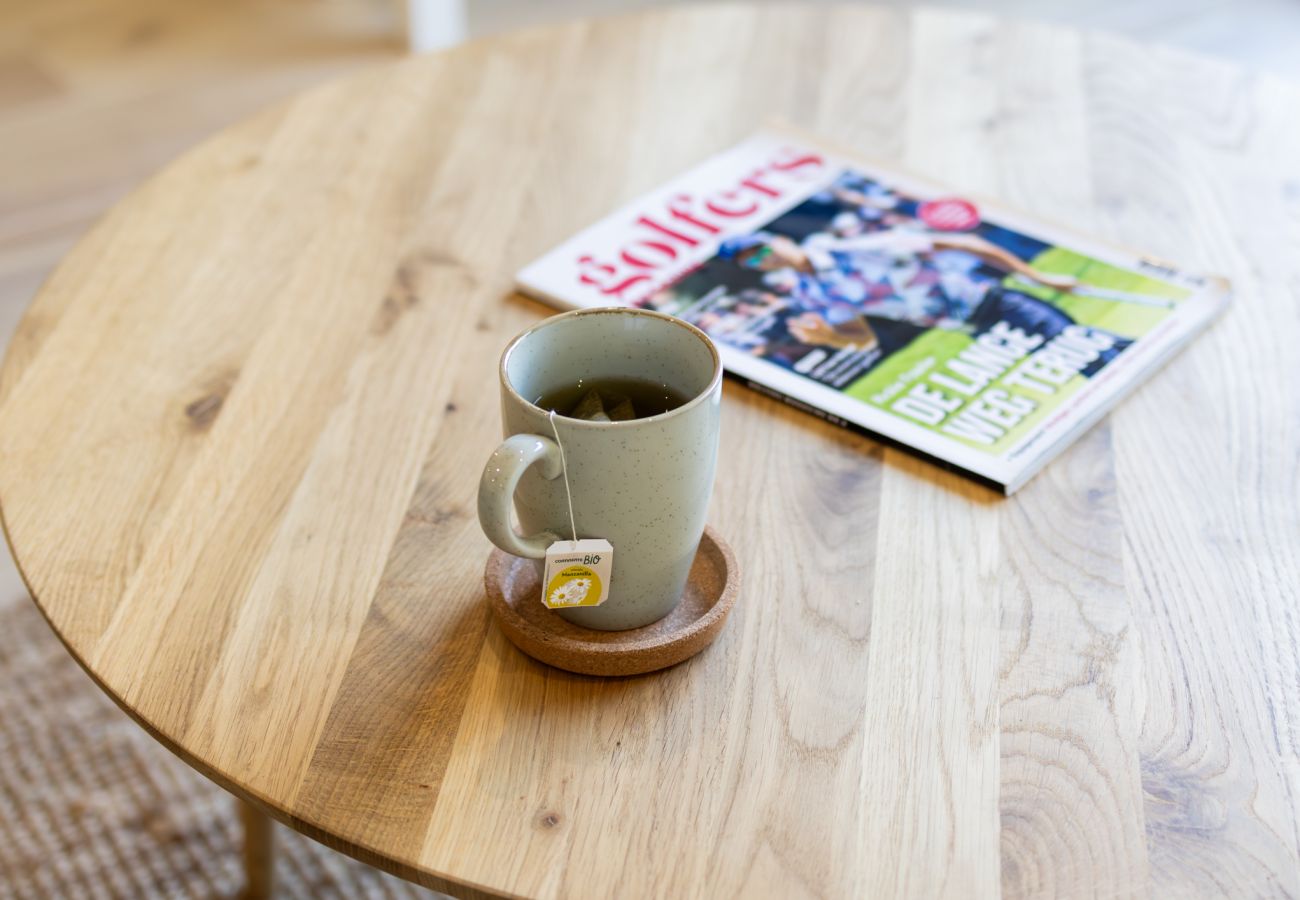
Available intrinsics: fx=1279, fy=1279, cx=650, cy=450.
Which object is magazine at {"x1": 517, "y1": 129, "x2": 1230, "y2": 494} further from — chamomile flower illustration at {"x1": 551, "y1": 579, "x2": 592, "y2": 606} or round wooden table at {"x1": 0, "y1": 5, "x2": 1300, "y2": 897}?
chamomile flower illustration at {"x1": 551, "y1": 579, "x2": 592, "y2": 606}

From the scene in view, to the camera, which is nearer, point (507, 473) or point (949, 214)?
point (507, 473)

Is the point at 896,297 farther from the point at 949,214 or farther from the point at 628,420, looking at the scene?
the point at 628,420

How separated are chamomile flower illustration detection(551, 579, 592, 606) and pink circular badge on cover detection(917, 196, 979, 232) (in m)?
0.45

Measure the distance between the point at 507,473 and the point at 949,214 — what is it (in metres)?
0.50

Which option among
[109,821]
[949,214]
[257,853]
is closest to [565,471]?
[949,214]

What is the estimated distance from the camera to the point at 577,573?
1.88 ft

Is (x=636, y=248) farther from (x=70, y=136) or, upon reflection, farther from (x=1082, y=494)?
(x=70, y=136)

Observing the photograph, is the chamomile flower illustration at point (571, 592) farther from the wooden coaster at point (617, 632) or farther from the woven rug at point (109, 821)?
the woven rug at point (109, 821)

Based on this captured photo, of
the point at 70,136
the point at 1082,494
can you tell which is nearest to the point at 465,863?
the point at 1082,494

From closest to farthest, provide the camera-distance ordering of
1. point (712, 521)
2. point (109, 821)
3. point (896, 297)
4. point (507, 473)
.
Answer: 1. point (507, 473)
2. point (712, 521)
3. point (896, 297)
4. point (109, 821)

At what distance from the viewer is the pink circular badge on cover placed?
901 mm

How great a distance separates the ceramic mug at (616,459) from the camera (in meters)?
0.54

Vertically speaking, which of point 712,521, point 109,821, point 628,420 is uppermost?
point 628,420

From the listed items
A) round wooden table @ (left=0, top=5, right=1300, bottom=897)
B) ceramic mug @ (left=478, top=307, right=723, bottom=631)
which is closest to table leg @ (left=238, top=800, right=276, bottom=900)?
round wooden table @ (left=0, top=5, right=1300, bottom=897)
